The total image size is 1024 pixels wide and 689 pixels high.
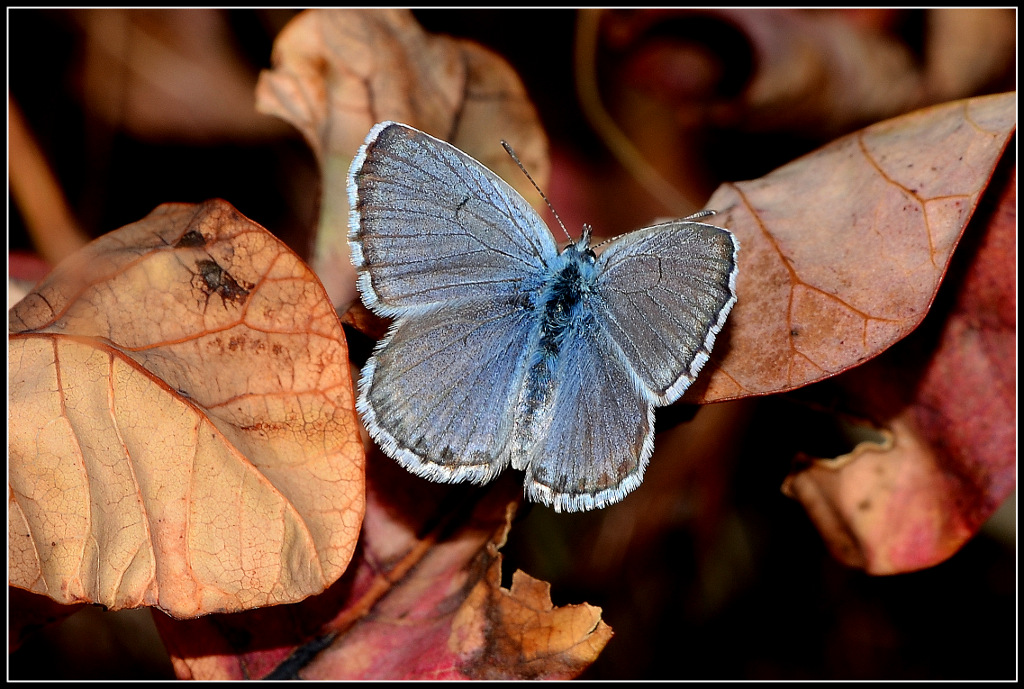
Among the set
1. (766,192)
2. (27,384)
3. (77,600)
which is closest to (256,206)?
(27,384)

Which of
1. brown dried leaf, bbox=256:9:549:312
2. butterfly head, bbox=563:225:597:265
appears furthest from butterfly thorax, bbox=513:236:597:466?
brown dried leaf, bbox=256:9:549:312

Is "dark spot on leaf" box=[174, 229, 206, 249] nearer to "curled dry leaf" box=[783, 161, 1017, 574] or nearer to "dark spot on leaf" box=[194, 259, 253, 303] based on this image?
"dark spot on leaf" box=[194, 259, 253, 303]

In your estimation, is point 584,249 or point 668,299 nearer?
point 668,299

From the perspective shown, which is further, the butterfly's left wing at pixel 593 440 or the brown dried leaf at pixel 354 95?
the brown dried leaf at pixel 354 95

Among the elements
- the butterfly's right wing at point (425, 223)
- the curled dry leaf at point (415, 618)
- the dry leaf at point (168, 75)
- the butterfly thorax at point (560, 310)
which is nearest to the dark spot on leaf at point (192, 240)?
the butterfly's right wing at point (425, 223)

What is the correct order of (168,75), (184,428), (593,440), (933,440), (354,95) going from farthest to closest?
(168,75), (354,95), (933,440), (593,440), (184,428)

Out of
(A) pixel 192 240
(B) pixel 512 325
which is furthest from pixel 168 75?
(B) pixel 512 325

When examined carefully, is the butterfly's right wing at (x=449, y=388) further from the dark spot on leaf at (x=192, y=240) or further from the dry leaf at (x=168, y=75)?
the dry leaf at (x=168, y=75)

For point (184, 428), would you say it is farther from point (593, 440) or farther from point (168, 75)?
point (168, 75)

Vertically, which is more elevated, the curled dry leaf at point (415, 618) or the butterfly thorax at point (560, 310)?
the butterfly thorax at point (560, 310)
